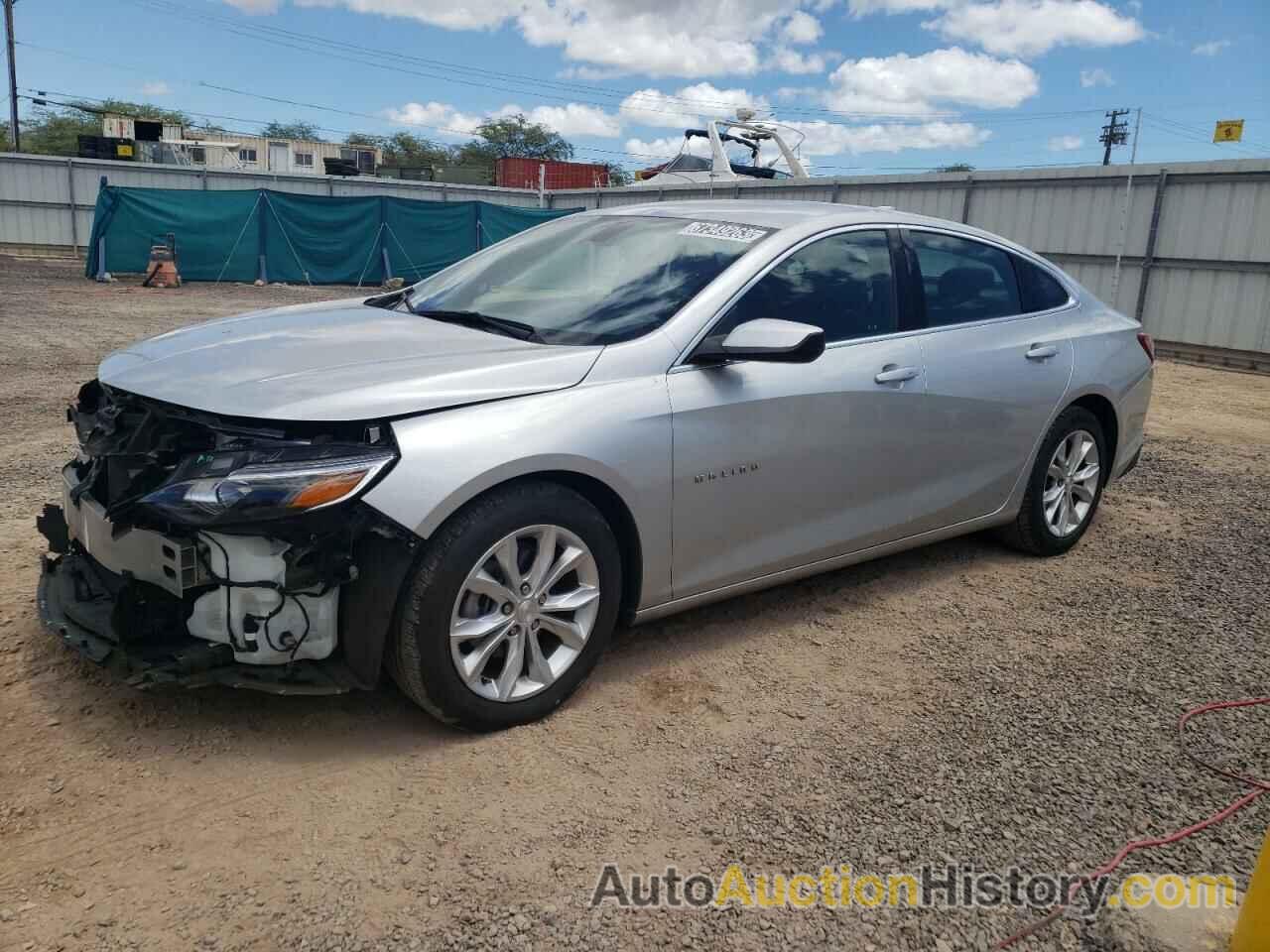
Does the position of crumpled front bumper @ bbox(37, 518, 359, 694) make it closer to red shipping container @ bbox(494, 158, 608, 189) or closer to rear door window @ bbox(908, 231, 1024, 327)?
rear door window @ bbox(908, 231, 1024, 327)

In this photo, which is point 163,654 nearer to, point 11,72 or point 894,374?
point 894,374

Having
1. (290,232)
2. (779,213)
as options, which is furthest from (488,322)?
(290,232)

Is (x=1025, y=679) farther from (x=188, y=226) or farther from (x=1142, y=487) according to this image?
(x=188, y=226)

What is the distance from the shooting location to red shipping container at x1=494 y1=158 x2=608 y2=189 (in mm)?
34344

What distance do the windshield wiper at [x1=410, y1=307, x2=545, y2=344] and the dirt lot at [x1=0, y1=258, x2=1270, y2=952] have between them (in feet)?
4.07

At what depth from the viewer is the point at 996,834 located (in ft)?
9.09

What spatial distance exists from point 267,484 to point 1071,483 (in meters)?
3.95

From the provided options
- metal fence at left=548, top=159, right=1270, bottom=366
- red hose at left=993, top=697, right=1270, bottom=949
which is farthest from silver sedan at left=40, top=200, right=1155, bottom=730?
metal fence at left=548, top=159, right=1270, bottom=366

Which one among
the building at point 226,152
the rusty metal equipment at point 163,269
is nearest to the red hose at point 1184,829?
the rusty metal equipment at point 163,269

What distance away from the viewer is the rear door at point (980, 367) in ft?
14.0

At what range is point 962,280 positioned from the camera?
4.53 m

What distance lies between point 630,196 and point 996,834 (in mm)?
23466

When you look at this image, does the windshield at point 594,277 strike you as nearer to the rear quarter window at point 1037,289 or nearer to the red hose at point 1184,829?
the rear quarter window at point 1037,289

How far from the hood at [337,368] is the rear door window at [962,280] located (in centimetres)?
176
